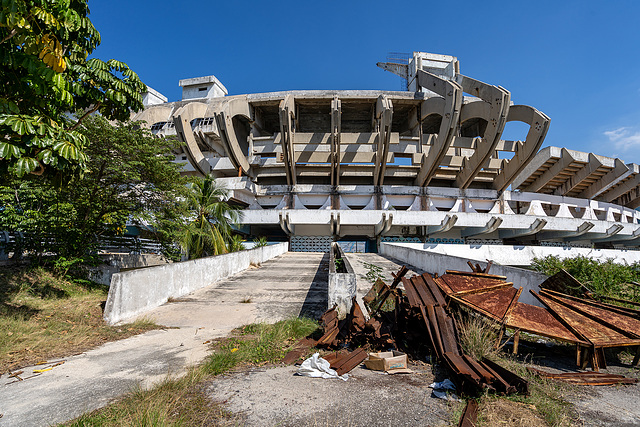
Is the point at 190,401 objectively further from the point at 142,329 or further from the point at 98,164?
the point at 98,164

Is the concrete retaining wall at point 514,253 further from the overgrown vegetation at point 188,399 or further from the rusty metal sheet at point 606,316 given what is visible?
the overgrown vegetation at point 188,399

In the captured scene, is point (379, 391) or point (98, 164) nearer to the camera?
point (379, 391)

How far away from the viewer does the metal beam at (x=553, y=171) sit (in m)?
30.0

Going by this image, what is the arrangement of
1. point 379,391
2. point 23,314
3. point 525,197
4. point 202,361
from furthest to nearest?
1. point 525,197
2. point 23,314
3. point 202,361
4. point 379,391

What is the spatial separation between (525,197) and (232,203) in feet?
104

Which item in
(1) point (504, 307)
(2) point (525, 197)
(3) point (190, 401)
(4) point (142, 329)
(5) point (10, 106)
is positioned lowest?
(4) point (142, 329)

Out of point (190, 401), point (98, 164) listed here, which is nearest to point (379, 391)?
point (190, 401)

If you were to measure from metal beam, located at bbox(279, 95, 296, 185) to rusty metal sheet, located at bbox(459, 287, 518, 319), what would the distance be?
23204mm

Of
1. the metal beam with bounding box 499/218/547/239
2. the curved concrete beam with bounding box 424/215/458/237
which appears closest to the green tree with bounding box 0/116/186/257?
the curved concrete beam with bounding box 424/215/458/237

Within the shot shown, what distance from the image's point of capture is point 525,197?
3238cm

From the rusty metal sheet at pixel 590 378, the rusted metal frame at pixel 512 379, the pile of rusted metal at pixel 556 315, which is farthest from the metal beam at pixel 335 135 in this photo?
the rusted metal frame at pixel 512 379

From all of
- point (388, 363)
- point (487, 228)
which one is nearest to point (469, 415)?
point (388, 363)

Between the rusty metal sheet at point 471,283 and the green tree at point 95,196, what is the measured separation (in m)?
8.58

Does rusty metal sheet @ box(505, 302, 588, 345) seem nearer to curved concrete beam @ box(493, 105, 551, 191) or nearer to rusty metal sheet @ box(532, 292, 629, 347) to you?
rusty metal sheet @ box(532, 292, 629, 347)
